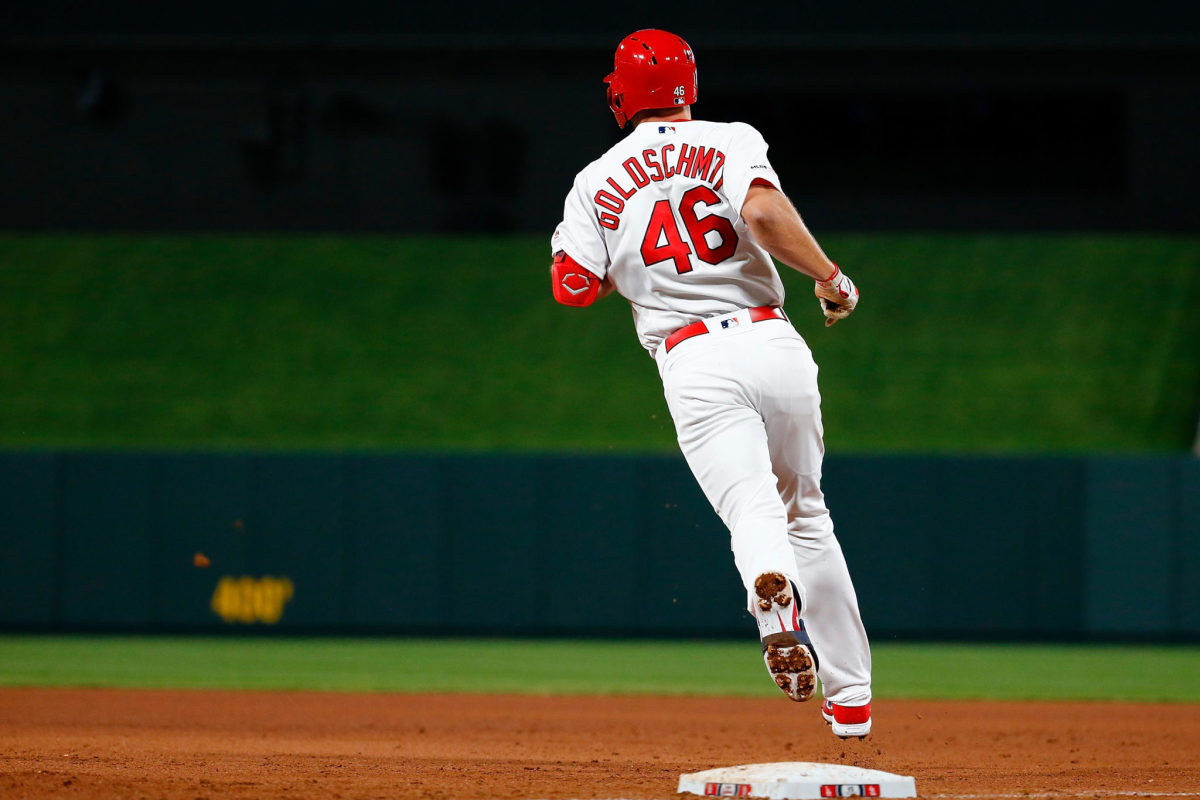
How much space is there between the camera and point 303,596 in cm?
972

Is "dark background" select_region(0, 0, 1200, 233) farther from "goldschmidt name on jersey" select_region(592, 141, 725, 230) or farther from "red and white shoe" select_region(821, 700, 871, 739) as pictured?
"red and white shoe" select_region(821, 700, 871, 739)

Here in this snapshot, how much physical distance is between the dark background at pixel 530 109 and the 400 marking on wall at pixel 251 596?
18.8 feet

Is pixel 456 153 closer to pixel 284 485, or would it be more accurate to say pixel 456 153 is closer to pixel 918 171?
pixel 918 171

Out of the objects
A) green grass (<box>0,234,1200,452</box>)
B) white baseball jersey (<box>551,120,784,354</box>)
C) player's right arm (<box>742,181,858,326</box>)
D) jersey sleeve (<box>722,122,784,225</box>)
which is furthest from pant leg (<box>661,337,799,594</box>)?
green grass (<box>0,234,1200,452</box>)

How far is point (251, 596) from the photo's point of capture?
32.0 feet

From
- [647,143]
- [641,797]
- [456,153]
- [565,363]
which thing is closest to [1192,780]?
[641,797]

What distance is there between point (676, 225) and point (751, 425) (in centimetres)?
52

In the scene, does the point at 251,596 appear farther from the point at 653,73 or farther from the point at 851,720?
the point at 653,73

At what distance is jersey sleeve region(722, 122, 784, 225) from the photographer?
341 cm

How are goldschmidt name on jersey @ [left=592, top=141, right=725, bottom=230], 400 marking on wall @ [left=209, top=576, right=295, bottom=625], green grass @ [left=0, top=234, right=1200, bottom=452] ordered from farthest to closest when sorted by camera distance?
green grass @ [left=0, top=234, right=1200, bottom=452] → 400 marking on wall @ [left=209, top=576, right=295, bottom=625] → goldschmidt name on jersey @ [left=592, top=141, right=725, bottom=230]

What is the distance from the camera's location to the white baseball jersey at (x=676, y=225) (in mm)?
3513

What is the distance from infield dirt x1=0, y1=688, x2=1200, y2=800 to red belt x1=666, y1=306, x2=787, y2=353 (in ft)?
3.60

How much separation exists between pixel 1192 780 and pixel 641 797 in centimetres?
162

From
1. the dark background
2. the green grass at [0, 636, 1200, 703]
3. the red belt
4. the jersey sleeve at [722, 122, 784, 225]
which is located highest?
the dark background
